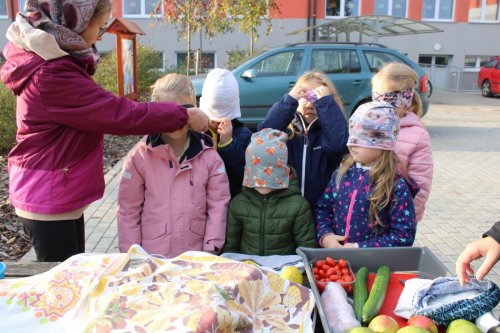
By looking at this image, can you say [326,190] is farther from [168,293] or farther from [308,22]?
[308,22]

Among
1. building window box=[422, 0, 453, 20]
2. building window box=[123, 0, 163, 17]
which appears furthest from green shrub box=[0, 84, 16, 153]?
building window box=[422, 0, 453, 20]

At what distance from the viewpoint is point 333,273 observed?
1.82 m

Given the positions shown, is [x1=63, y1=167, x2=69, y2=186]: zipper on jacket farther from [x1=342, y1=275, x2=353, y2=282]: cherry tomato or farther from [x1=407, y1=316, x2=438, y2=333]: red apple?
[x1=407, y1=316, x2=438, y2=333]: red apple

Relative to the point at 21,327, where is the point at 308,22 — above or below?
above

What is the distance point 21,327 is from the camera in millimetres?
1524

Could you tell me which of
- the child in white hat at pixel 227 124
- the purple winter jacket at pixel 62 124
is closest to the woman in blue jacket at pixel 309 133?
the child in white hat at pixel 227 124

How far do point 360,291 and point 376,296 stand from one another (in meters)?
0.07

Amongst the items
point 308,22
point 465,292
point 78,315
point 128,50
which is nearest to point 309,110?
point 465,292

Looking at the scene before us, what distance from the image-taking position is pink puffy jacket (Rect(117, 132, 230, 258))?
2.42 metres

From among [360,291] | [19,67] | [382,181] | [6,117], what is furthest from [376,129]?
[6,117]

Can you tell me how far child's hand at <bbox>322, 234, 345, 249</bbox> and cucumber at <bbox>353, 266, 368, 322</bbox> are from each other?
1.35ft

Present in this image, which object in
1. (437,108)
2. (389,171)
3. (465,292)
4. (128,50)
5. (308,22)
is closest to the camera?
(465,292)

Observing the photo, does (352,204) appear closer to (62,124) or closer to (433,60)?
(62,124)

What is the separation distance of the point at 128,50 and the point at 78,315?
375 inches
